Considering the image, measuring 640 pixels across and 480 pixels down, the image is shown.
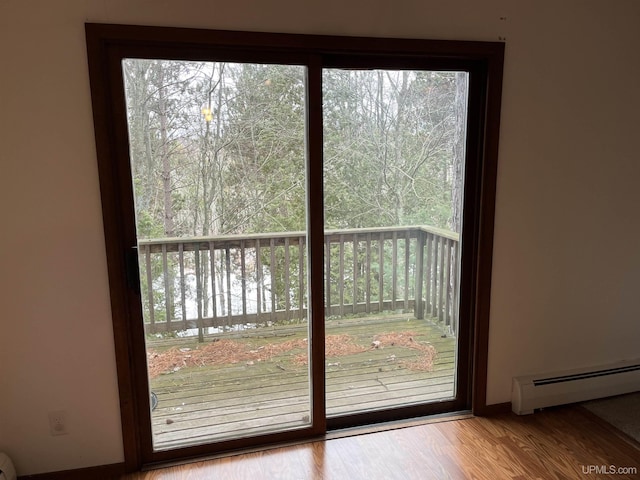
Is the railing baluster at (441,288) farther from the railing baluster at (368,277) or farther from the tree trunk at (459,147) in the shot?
the railing baluster at (368,277)

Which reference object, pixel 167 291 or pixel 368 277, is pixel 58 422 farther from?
pixel 368 277

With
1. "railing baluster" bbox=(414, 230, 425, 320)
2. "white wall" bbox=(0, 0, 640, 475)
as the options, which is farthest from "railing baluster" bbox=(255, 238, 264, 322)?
"railing baluster" bbox=(414, 230, 425, 320)

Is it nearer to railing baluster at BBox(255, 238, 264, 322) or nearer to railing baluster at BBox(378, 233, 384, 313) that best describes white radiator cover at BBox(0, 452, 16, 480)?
railing baluster at BBox(255, 238, 264, 322)

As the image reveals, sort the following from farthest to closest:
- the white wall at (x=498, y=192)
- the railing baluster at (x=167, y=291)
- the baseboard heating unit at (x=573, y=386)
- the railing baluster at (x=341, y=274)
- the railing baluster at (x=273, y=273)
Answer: the baseboard heating unit at (x=573, y=386), the railing baluster at (x=341, y=274), the railing baluster at (x=273, y=273), the railing baluster at (x=167, y=291), the white wall at (x=498, y=192)

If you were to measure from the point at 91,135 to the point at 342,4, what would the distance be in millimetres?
1213

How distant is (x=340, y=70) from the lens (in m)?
2.13

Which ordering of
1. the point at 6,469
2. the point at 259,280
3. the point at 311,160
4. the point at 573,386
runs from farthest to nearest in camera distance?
the point at 573,386 < the point at 259,280 < the point at 311,160 < the point at 6,469

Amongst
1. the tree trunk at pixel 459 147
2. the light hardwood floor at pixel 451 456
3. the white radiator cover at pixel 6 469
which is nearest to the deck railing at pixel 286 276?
the tree trunk at pixel 459 147

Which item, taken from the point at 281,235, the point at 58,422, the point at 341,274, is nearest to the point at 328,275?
the point at 341,274

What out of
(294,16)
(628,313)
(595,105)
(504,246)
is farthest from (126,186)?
(628,313)

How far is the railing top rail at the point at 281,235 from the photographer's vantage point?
82.0 inches

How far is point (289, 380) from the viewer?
237cm

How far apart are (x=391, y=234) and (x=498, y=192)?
1.96 ft

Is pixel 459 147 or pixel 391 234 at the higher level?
pixel 459 147
